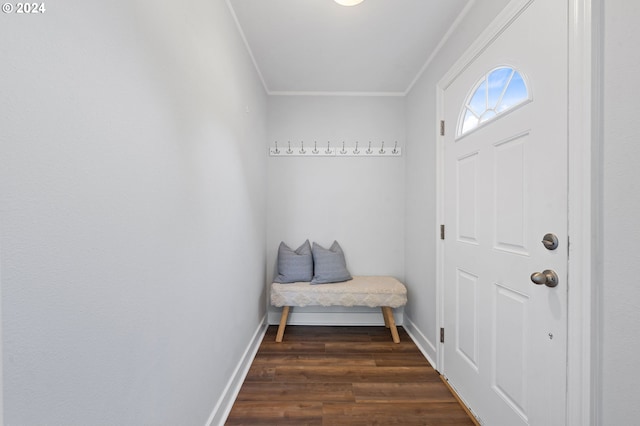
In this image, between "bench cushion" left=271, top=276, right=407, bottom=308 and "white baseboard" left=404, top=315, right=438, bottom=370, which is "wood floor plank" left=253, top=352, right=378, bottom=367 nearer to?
"white baseboard" left=404, top=315, right=438, bottom=370

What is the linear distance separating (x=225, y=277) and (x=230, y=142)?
82 cm

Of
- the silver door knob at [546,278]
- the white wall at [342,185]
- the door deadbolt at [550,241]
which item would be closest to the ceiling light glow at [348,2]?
the white wall at [342,185]

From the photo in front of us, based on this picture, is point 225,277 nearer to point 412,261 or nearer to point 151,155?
point 151,155

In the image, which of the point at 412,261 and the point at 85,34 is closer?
the point at 85,34

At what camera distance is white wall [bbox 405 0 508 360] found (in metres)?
1.94

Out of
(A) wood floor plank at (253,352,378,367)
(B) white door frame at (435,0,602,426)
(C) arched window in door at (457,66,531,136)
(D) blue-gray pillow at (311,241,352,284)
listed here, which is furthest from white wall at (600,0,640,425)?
(D) blue-gray pillow at (311,241,352,284)

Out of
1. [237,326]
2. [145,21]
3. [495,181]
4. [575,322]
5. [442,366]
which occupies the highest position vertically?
[145,21]

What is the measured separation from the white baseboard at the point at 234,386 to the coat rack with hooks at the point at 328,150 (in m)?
1.75

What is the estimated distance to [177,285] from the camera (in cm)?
100

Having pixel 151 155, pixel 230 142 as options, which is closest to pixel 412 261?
pixel 230 142

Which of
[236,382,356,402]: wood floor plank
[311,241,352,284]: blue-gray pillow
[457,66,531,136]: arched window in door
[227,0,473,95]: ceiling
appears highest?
[227,0,473,95]: ceiling

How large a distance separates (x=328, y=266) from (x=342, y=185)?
861mm

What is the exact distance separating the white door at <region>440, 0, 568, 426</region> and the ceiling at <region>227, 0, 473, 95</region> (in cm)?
→ 45

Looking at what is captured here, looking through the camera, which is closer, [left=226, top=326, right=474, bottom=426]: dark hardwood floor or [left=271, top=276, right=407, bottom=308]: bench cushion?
[left=226, top=326, right=474, bottom=426]: dark hardwood floor
